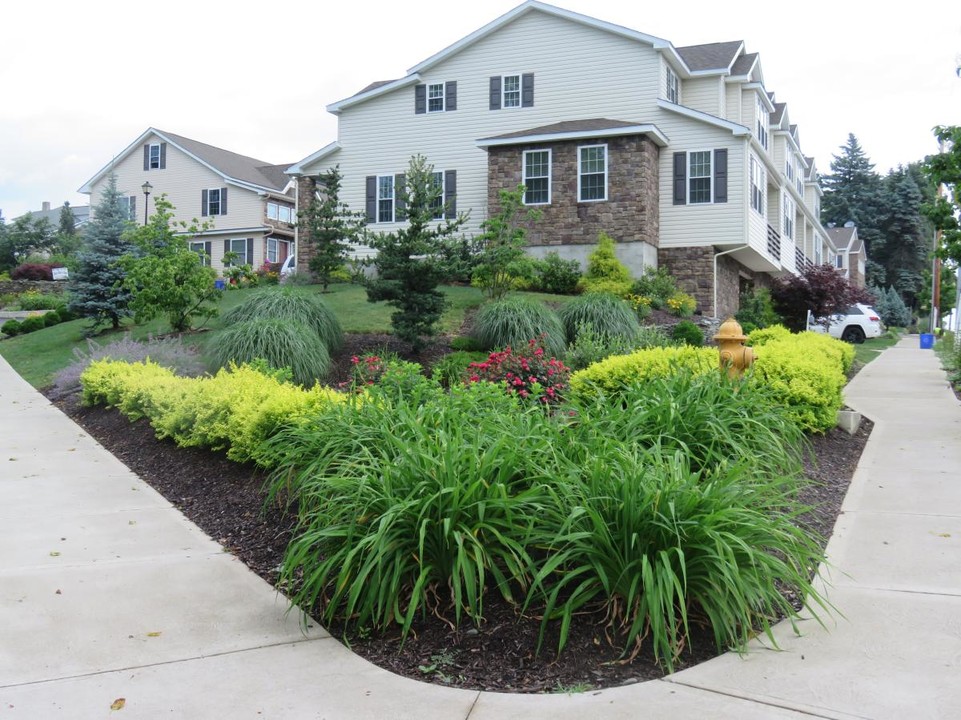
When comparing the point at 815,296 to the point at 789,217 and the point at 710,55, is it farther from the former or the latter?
the point at 710,55

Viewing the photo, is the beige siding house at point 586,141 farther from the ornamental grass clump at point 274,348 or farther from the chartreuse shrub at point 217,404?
the chartreuse shrub at point 217,404

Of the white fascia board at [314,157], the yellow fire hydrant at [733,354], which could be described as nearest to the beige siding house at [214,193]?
the white fascia board at [314,157]

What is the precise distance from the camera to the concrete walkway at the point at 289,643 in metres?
3.24

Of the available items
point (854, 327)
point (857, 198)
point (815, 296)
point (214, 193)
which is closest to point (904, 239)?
point (857, 198)

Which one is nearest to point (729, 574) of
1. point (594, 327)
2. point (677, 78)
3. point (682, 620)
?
point (682, 620)

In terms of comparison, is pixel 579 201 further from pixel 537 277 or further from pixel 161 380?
pixel 161 380

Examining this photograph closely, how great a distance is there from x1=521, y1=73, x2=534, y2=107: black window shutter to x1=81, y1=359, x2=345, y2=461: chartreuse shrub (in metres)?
16.0

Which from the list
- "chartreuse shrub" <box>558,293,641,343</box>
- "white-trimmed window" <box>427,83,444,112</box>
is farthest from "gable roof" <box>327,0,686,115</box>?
"chartreuse shrub" <box>558,293,641,343</box>

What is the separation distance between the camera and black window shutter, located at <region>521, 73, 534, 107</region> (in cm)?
2342

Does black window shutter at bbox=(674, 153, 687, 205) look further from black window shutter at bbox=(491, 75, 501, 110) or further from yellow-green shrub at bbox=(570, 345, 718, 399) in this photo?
yellow-green shrub at bbox=(570, 345, 718, 399)

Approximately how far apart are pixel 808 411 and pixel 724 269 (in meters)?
16.8

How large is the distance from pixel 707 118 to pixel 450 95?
7357 mm

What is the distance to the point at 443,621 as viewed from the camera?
3.96 metres

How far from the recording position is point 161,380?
30.1ft
